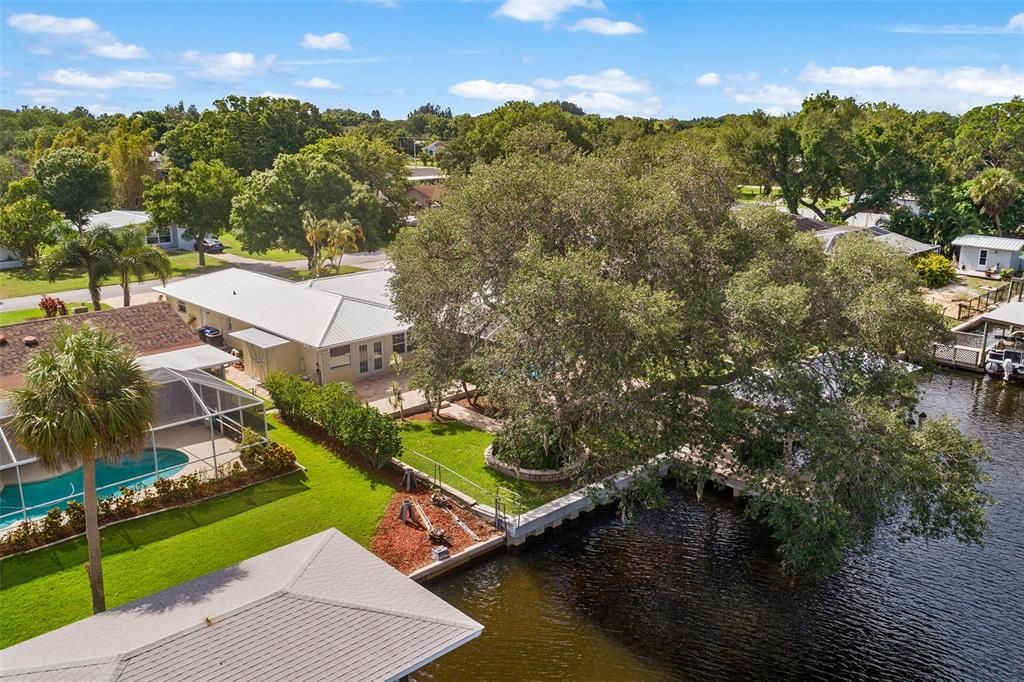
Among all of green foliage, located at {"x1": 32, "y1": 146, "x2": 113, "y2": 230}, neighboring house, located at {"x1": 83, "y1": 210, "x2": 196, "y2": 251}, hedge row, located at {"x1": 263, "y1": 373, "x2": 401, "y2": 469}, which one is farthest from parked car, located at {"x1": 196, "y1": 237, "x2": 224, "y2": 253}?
hedge row, located at {"x1": 263, "y1": 373, "x2": 401, "y2": 469}

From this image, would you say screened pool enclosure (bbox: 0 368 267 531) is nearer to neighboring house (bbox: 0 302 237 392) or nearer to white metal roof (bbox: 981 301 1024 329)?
neighboring house (bbox: 0 302 237 392)

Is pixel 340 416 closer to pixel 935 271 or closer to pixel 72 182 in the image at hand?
pixel 935 271

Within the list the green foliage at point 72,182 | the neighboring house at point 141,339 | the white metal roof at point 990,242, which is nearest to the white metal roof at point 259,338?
the neighboring house at point 141,339

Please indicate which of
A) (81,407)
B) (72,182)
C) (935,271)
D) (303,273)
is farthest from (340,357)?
(72,182)

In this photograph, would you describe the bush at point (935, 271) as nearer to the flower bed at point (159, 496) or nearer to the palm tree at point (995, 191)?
the palm tree at point (995, 191)

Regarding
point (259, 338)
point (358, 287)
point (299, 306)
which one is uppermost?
point (358, 287)

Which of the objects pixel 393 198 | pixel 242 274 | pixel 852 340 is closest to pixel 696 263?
pixel 852 340
